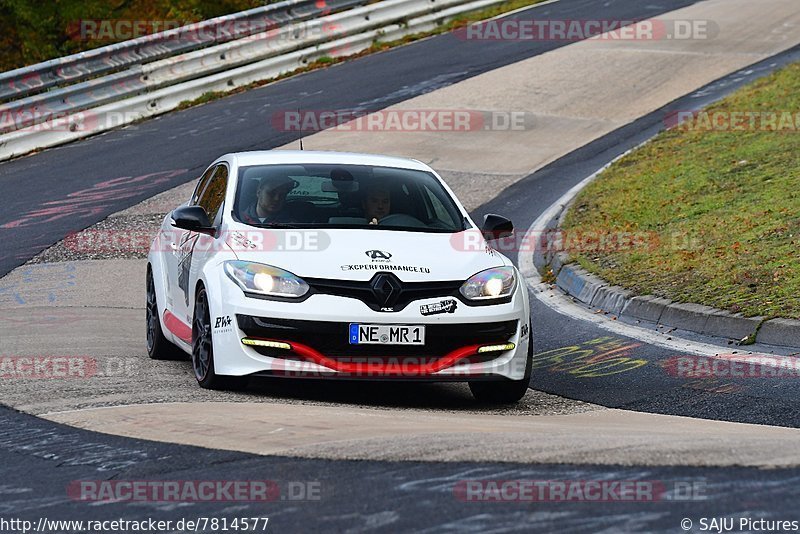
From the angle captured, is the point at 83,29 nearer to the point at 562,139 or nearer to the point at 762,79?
the point at 562,139

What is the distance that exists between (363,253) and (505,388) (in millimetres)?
1228

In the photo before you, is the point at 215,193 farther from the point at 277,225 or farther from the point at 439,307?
the point at 439,307

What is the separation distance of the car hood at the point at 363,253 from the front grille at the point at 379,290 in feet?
0.13

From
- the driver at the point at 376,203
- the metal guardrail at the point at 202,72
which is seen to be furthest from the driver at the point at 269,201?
the metal guardrail at the point at 202,72

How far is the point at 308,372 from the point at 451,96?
14.5 metres

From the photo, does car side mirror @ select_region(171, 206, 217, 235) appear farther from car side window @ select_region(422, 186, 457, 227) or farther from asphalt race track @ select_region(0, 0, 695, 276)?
asphalt race track @ select_region(0, 0, 695, 276)

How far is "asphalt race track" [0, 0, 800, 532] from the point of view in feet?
16.2

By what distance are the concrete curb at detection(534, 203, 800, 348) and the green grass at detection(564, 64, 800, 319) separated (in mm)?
125

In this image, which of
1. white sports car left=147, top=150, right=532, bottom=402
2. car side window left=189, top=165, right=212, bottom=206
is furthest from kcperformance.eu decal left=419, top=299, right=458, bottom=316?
car side window left=189, top=165, right=212, bottom=206

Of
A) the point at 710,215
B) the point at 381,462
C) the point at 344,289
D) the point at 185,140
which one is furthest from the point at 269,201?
the point at 185,140

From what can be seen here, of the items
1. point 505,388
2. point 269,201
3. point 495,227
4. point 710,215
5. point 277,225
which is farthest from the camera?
point 710,215

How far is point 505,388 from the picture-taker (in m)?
8.49

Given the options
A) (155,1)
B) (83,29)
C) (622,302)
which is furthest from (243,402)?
(155,1)

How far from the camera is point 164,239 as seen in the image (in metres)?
10.3
